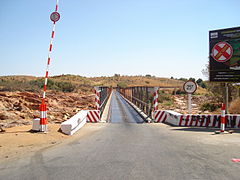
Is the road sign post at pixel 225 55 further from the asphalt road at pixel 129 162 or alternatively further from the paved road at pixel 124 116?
the paved road at pixel 124 116

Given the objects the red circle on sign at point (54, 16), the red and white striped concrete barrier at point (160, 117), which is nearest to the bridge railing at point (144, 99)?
the red and white striped concrete barrier at point (160, 117)

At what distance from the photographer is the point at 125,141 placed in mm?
7465

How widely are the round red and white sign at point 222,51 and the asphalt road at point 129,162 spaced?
5.21 meters

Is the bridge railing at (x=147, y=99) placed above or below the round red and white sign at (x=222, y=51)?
below

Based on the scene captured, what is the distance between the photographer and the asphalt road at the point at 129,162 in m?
4.30

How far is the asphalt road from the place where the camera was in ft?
14.1

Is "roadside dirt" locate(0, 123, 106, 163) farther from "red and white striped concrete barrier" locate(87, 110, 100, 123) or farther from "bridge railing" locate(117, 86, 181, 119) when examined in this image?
"bridge railing" locate(117, 86, 181, 119)

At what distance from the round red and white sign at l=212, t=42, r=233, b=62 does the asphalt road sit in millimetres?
5214

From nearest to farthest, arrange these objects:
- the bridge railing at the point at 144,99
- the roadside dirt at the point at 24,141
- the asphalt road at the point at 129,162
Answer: the asphalt road at the point at 129,162 → the roadside dirt at the point at 24,141 → the bridge railing at the point at 144,99

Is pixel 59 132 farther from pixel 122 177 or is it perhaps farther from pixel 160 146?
pixel 122 177

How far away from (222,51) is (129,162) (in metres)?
8.28

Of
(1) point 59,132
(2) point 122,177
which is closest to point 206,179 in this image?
(2) point 122,177

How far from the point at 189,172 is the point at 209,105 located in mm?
17626

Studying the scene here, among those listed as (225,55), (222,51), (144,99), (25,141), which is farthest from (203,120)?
(144,99)
